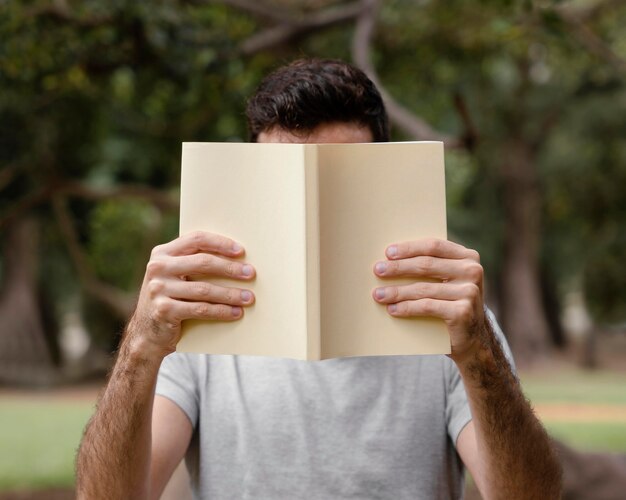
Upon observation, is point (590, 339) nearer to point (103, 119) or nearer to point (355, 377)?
point (103, 119)

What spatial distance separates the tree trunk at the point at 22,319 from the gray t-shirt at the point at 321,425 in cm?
1496

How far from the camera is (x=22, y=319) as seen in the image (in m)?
17.0

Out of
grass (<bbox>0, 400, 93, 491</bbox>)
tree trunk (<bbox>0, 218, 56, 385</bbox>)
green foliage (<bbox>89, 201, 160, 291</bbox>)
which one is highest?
green foliage (<bbox>89, 201, 160, 291</bbox>)

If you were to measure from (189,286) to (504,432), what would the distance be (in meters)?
0.65

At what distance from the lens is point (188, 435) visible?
1952 mm

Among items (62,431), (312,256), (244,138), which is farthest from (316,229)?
(62,431)

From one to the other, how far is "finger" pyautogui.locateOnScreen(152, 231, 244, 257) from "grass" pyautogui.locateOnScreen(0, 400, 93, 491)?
7.48 meters

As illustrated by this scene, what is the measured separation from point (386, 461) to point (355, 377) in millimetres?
195

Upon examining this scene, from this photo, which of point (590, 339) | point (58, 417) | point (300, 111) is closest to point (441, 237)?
point (300, 111)

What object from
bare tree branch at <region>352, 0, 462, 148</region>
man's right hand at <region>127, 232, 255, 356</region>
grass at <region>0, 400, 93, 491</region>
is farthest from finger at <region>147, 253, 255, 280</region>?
grass at <region>0, 400, 93, 491</region>

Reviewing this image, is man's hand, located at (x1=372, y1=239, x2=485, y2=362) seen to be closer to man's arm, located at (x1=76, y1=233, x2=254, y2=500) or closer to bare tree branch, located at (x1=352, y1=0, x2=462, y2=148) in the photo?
man's arm, located at (x1=76, y1=233, x2=254, y2=500)

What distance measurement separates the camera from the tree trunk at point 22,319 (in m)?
16.4

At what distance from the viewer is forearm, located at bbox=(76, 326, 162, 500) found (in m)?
1.64

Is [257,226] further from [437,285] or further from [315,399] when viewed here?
[315,399]
